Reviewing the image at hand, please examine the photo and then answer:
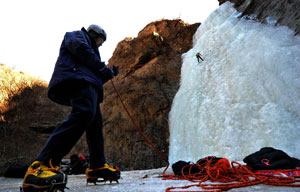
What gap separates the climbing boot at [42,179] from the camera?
1.50 m

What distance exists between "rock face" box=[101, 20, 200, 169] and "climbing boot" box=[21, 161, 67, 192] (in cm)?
449

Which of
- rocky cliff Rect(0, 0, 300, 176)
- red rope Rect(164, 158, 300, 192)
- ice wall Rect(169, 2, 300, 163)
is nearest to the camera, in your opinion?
red rope Rect(164, 158, 300, 192)

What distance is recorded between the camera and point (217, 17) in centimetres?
657

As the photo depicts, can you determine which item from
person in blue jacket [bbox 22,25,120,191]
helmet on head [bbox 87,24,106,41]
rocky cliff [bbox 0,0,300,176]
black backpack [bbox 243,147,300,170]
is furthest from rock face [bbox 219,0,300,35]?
person in blue jacket [bbox 22,25,120,191]

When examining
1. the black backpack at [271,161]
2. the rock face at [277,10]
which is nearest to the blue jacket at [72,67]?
the black backpack at [271,161]

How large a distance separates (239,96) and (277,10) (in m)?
2.13

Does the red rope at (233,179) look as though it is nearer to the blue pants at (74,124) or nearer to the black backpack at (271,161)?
the black backpack at (271,161)

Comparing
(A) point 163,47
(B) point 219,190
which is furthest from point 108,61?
(B) point 219,190

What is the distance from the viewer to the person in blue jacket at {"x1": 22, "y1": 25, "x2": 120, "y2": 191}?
158 cm

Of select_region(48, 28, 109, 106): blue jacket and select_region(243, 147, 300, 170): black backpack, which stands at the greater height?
select_region(48, 28, 109, 106): blue jacket

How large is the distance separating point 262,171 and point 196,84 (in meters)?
3.73

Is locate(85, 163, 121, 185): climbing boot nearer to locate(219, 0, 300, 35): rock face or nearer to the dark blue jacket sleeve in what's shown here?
the dark blue jacket sleeve

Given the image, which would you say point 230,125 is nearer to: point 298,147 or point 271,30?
point 298,147

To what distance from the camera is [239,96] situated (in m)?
4.21
